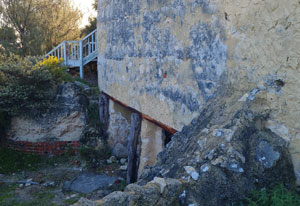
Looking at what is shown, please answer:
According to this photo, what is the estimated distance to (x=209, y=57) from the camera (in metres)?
2.70

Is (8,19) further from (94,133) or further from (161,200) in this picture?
(161,200)

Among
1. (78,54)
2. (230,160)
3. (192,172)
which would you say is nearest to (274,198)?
(230,160)

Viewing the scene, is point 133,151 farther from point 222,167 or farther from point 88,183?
point 222,167

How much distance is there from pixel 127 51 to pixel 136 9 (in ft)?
2.38

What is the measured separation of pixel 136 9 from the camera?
14.6 feet

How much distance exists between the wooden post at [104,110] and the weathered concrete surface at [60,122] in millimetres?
417

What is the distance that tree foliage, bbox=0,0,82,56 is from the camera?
1179cm

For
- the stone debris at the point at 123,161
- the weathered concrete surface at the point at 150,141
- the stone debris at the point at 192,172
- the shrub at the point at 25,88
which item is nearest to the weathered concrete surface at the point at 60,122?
the shrub at the point at 25,88

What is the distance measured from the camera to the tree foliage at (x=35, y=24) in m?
11.8

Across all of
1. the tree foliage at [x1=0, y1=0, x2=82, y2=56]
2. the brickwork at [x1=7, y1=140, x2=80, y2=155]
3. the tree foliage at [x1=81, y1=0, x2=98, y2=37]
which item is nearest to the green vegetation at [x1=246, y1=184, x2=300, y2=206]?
the brickwork at [x1=7, y1=140, x2=80, y2=155]

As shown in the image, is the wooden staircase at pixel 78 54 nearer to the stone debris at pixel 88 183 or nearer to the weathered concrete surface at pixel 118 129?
the weathered concrete surface at pixel 118 129

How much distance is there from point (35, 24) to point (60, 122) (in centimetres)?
646

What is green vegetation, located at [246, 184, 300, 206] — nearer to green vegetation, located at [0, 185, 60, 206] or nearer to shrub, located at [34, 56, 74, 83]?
green vegetation, located at [0, 185, 60, 206]

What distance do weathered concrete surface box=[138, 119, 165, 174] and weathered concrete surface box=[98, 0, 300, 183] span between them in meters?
0.38
